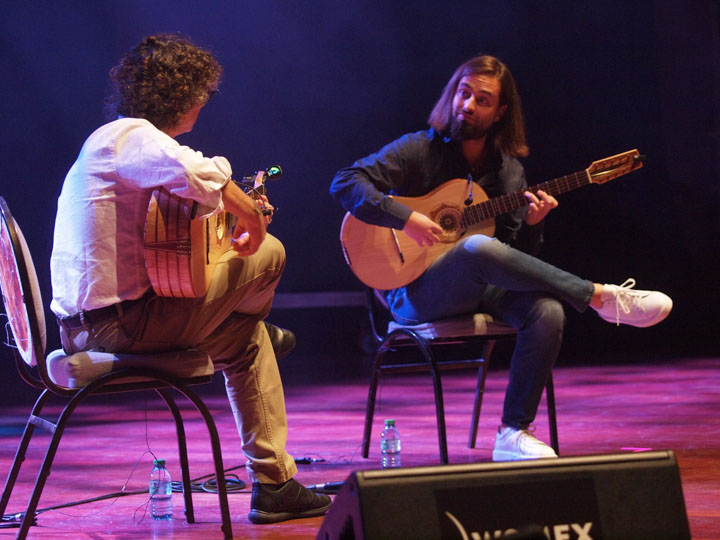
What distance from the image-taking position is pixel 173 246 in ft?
5.99

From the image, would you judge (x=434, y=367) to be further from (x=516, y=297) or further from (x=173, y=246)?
(x=173, y=246)

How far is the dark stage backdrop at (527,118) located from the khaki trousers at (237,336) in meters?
4.05

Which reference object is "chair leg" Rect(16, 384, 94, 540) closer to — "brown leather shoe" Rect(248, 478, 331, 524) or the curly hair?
"brown leather shoe" Rect(248, 478, 331, 524)

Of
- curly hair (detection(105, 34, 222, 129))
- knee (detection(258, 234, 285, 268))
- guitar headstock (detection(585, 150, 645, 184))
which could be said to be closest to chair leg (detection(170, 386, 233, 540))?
knee (detection(258, 234, 285, 268))

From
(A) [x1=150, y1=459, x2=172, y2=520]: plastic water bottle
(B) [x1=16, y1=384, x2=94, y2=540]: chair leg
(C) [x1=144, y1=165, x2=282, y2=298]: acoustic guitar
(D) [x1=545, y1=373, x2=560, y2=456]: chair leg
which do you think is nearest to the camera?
(B) [x1=16, y1=384, x2=94, y2=540]: chair leg

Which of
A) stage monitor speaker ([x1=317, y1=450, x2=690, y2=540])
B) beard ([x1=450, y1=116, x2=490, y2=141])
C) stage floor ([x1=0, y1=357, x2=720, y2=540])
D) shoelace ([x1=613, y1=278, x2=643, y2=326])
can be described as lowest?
stage floor ([x1=0, y1=357, x2=720, y2=540])

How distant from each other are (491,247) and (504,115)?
0.77m

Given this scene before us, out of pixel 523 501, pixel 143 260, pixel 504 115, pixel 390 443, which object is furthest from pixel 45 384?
pixel 504 115

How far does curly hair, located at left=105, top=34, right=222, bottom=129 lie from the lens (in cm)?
205

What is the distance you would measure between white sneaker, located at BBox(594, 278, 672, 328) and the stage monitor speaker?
53.6 inches

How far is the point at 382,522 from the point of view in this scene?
1.13m

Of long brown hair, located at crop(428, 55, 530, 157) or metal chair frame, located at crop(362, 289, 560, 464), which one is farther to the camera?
long brown hair, located at crop(428, 55, 530, 157)

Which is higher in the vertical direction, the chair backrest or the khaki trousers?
the chair backrest

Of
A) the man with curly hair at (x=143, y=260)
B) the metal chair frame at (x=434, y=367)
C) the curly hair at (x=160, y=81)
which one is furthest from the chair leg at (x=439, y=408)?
the curly hair at (x=160, y=81)
